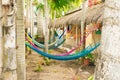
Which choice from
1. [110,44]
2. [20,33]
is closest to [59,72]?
[20,33]

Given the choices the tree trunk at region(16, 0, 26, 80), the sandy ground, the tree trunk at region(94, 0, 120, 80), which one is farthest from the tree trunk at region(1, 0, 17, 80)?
the sandy ground

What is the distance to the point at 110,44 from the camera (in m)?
0.72

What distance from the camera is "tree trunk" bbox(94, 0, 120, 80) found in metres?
0.71

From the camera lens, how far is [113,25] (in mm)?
716

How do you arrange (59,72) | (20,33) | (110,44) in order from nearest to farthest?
(110,44) → (20,33) → (59,72)

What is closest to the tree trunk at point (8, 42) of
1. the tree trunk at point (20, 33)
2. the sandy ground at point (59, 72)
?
the tree trunk at point (20, 33)

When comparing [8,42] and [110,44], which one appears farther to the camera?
[8,42]

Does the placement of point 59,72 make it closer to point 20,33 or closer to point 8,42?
point 20,33

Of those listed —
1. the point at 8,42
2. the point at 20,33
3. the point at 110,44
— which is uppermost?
the point at 110,44

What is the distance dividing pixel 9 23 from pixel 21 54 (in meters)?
1.68

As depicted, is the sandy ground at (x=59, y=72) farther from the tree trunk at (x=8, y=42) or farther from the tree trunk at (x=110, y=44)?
the tree trunk at (x=110, y=44)

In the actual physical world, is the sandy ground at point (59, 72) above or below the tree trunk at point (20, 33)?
below

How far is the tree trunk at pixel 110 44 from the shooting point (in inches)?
27.8

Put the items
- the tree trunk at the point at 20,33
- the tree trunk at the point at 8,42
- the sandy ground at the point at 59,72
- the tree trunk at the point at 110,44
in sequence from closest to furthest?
the tree trunk at the point at 110,44
the tree trunk at the point at 8,42
the tree trunk at the point at 20,33
the sandy ground at the point at 59,72
